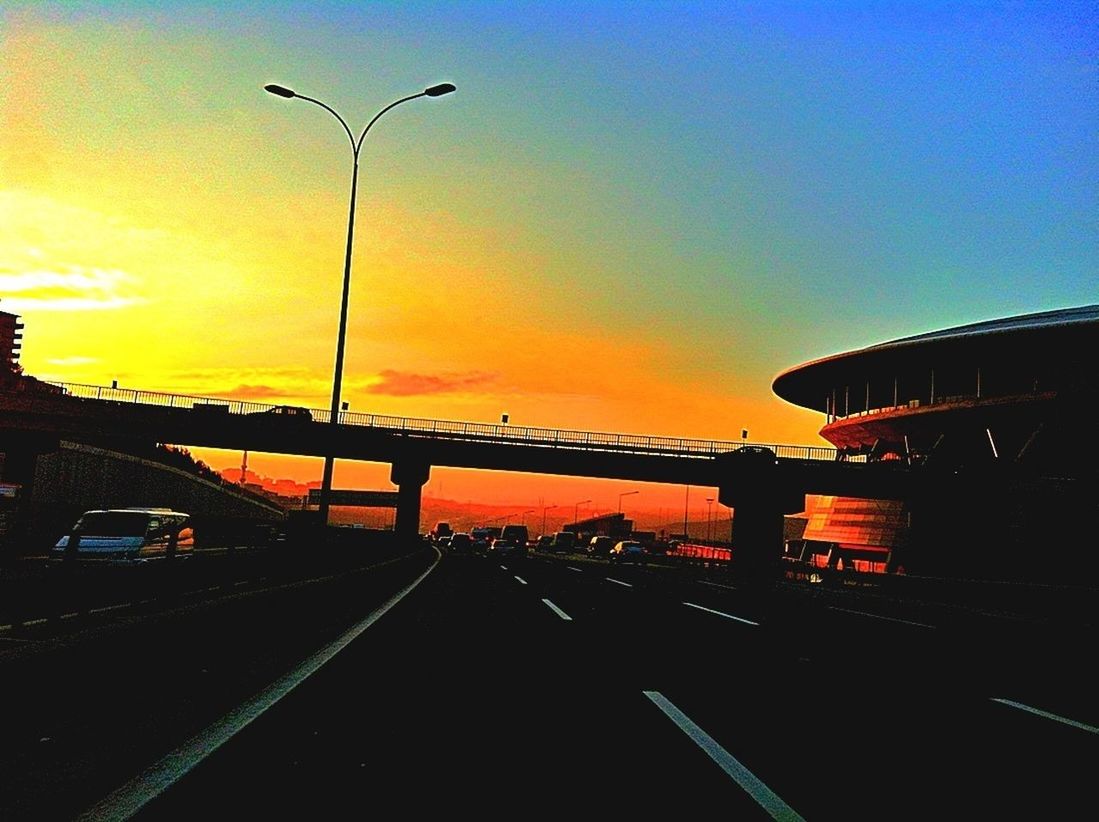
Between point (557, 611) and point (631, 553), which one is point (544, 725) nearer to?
point (557, 611)

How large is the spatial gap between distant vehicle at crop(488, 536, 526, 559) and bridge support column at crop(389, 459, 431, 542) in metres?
6.74

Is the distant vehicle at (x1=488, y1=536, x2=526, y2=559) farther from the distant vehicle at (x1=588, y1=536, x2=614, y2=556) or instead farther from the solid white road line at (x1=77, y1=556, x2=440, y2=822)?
the solid white road line at (x1=77, y1=556, x2=440, y2=822)

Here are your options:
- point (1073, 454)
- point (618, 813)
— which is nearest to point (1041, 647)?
point (618, 813)

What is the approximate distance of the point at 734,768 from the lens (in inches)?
254

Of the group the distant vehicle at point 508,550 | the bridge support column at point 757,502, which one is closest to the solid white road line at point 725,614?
the distant vehicle at point 508,550

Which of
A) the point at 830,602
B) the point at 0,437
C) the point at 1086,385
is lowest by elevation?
the point at 830,602

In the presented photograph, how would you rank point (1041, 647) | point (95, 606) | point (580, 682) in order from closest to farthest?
point (580, 682) → point (95, 606) → point (1041, 647)

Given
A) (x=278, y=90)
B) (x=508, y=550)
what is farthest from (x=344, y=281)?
(x=508, y=550)

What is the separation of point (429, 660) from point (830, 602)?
16.8 metres

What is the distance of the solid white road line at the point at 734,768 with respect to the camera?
5.46m

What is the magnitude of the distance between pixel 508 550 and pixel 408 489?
12057 mm

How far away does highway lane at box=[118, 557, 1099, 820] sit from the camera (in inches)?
225

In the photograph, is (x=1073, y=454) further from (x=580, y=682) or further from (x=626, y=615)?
(x=580, y=682)

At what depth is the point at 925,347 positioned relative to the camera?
80125mm
